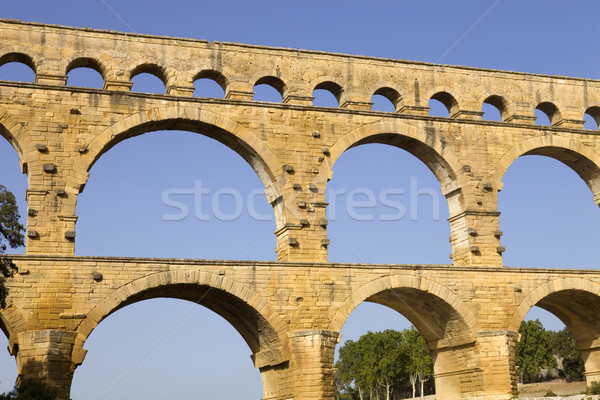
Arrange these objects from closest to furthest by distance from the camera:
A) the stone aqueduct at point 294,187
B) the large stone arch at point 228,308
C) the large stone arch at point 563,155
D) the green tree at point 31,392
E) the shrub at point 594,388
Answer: the green tree at point 31,392, the large stone arch at point 228,308, the stone aqueduct at point 294,187, the shrub at point 594,388, the large stone arch at point 563,155

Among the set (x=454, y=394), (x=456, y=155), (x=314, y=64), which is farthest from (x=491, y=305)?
(x=314, y=64)

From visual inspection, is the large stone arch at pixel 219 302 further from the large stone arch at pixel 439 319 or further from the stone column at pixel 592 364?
the stone column at pixel 592 364

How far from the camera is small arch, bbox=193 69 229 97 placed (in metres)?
23.0

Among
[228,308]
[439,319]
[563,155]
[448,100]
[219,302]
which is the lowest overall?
[439,319]

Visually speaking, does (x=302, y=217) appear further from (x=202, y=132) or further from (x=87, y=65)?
(x=87, y=65)

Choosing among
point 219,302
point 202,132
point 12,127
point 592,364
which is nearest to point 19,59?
point 12,127

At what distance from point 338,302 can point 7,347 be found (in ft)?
28.0

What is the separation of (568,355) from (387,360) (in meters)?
13.1

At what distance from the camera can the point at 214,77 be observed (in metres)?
23.4

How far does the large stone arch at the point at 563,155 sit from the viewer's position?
25139 millimetres

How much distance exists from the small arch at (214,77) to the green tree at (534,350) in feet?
133

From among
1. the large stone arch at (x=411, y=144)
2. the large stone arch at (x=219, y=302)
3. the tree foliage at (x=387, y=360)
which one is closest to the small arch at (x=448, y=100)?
the large stone arch at (x=411, y=144)

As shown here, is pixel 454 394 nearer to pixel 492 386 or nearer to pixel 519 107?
→ pixel 492 386

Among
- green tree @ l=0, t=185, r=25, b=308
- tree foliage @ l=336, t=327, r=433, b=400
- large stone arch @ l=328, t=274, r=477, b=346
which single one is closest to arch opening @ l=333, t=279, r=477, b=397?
large stone arch @ l=328, t=274, r=477, b=346
